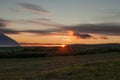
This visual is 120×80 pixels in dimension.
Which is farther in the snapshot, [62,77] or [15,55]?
[15,55]

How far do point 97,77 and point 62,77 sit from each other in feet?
8.74

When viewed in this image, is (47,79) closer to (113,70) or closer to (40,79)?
(40,79)

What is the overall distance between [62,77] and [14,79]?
394 centimetres

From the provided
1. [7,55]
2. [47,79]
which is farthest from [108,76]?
[7,55]

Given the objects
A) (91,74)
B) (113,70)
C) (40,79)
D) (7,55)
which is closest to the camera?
(40,79)

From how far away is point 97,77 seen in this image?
24.2 metres

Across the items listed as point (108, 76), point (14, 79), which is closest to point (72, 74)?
point (108, 76)

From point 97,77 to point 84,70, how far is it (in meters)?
3.55

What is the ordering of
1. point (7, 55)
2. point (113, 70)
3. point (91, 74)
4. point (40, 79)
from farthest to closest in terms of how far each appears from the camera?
point (7, 55) < point (113, 70) < point (91, 74) < point (40, 79)

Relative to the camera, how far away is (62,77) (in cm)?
2466

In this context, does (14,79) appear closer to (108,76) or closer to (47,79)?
(47,79)

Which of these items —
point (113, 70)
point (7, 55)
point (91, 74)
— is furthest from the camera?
point (7, 55)

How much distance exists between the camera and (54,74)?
2570 cm

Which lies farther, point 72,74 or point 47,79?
point 72,74
